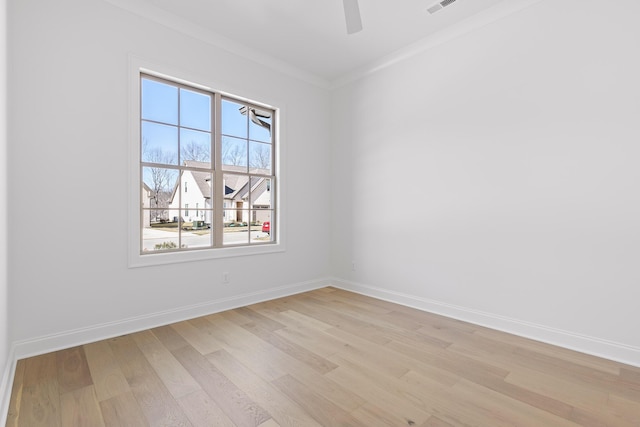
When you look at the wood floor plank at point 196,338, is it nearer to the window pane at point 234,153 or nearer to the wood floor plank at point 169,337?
the wood floor plank at point 169,337

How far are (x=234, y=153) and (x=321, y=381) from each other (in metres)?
2.67

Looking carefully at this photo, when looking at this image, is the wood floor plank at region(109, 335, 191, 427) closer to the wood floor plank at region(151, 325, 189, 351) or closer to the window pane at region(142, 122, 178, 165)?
the wood floor plank at region(151, 325, 189, 351)

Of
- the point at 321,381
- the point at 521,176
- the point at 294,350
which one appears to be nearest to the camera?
the point at 321,381

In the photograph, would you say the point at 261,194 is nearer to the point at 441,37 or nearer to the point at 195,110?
the point at 195,110

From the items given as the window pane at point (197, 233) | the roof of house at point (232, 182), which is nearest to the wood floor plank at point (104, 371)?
the window pane at point (197, 233)

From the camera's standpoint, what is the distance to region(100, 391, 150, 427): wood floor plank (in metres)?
1.57

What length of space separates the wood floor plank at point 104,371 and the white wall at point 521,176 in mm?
2788

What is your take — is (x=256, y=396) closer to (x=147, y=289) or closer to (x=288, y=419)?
(x=288, y=419)

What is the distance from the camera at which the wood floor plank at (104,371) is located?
72.4 inches

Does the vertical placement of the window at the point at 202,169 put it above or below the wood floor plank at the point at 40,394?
above

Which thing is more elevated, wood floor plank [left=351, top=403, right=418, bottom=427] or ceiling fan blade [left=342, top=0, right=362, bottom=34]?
ceiling fan blade [left=342, top=0, right=362, bottom=34]

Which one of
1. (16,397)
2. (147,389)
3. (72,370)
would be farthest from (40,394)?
(147,389)

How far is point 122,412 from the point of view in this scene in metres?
1.65

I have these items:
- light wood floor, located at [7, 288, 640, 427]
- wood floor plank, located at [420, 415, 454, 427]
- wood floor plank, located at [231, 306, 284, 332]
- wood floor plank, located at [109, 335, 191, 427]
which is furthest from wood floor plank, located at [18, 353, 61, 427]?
wood floor plank, located at [420, 415, 454, 427]
